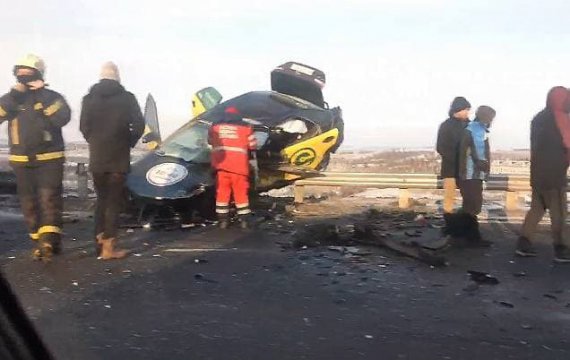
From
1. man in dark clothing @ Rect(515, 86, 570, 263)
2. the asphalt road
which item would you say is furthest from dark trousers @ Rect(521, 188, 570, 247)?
the asphalt road

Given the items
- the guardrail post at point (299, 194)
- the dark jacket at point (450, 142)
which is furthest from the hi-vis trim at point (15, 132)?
the guardrail post at point (299, 194)

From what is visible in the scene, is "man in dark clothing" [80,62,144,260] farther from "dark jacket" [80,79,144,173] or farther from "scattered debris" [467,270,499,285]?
"scattered debris" [467,270,499,285]

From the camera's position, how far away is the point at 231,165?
945 centimetres

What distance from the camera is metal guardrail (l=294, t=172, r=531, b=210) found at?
1113cm

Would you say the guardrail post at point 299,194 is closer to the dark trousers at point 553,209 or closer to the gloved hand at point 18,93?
the dark trousers at point 553,209

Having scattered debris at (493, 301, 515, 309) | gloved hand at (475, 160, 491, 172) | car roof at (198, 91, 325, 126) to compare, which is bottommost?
scattered debris at (493, 301, 515, 309)

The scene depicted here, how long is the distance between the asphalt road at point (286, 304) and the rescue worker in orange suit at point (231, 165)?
4.24 ft

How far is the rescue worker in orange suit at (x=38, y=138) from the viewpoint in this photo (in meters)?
6.93

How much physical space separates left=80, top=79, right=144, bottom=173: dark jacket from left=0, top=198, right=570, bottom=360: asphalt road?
105cm

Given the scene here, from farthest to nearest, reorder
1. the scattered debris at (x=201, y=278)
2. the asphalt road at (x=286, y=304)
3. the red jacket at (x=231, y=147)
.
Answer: the red jacket at (x=231, y=147) → the scattered debris at (x=201, y=278) → the asphalt road at (x=286, y=304)

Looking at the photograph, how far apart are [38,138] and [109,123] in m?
0.72

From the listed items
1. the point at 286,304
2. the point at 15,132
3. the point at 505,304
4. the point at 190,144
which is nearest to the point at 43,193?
Answer: the point at 15,132

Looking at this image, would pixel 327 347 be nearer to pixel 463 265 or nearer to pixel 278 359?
pixel 278 359

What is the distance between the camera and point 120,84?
7297 millimetres
